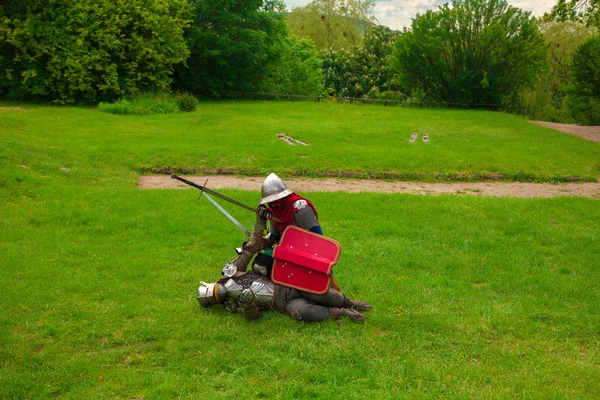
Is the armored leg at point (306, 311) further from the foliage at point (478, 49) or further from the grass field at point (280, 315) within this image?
the foliage at point (478, 49)

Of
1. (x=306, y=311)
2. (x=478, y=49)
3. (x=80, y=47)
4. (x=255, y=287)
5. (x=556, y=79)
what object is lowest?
(x=306, y=311)

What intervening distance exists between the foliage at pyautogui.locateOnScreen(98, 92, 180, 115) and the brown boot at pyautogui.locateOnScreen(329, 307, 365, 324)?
17.5 meters

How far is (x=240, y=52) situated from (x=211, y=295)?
26.4 meters

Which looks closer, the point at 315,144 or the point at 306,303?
the point at 306,303

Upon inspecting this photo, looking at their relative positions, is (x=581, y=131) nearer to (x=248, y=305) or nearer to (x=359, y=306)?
(x=359, y=306)

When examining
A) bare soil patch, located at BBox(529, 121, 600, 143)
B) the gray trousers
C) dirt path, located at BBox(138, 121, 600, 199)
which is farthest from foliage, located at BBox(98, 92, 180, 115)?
the gray trousers

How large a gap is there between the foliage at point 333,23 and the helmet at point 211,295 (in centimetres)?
5937

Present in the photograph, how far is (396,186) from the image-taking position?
12.6 meters

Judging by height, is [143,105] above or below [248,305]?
above

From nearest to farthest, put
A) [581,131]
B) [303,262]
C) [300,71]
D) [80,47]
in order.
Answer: [303,262] < [581,131] < [80,47] < [300,71]

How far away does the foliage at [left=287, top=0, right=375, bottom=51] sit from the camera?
2467 inches

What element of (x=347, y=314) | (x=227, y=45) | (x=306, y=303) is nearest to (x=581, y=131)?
(x=227, y=45)

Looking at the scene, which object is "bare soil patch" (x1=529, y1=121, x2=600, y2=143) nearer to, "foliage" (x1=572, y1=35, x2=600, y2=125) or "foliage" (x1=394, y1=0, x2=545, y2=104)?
"foliage" (x1=572, y1=35, x2=600, y2=125)

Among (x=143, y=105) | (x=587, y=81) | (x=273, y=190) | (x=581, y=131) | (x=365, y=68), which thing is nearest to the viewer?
(x=273, y=190)
